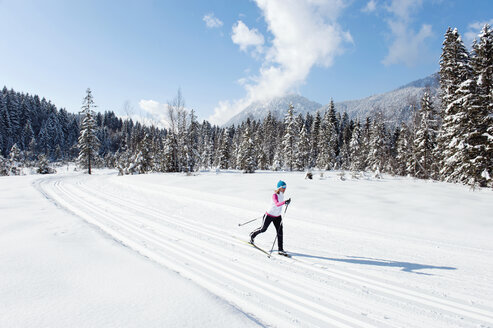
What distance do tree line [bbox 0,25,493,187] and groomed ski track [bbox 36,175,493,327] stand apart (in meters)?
18.0

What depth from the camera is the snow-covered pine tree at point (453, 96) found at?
19.8 meters

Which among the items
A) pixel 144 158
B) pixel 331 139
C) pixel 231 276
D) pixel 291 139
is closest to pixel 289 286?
pixel 231 276

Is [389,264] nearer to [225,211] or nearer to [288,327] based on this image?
[288,327]

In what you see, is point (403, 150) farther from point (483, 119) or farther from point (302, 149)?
point (483, 119)

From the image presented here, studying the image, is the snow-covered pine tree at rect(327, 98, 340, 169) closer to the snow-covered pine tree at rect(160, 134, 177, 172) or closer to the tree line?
the tree line

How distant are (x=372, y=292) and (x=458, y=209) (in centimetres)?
894

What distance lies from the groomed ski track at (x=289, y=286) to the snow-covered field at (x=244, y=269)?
1.0 inches

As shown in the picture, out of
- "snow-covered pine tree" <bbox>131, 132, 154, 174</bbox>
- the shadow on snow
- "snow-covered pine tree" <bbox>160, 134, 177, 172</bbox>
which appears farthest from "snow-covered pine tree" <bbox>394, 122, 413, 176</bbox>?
"snow-covered pine tree" <bbox>131, 132, 154, 174</bbox>

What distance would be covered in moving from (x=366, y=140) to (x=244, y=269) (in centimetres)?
5623

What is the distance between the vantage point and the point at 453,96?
21.5m

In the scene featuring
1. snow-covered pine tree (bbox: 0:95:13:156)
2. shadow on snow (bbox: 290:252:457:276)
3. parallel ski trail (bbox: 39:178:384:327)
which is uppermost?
snow-covered pine tree (bbox: 0:95:13:156)

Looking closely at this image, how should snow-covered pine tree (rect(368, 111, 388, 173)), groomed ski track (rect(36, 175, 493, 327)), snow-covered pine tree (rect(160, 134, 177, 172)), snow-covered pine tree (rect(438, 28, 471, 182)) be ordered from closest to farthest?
groomed ski track (rect(36, 175, 493, 327))
snow-covered pine tree (rect(438, 28, 471, 182))
snow-covered pine tree (rect(160, 134, 177, 172))
snow-covered pine tree (rect(368, 111, 388, 173))

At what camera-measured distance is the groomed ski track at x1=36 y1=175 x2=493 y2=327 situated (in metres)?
3.77

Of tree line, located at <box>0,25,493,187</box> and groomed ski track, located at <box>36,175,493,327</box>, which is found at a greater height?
tree line, located at <box>0,25,493,187</box>
